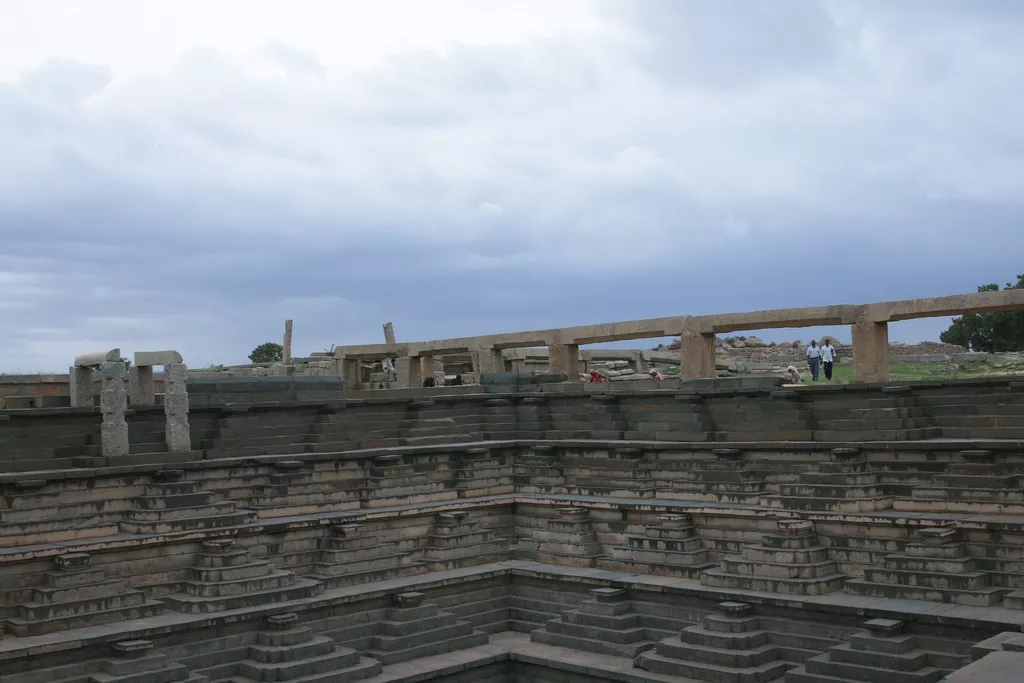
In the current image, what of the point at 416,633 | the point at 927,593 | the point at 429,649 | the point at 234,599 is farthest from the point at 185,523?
the point at 927,593

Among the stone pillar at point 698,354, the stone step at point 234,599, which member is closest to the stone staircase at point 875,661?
the stone step at point 234,599

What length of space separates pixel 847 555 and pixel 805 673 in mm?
2242

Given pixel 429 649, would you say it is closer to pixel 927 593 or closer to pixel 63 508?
pixel 63 508

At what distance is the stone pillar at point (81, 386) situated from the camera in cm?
1616

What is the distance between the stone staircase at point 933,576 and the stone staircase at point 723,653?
4.51ft

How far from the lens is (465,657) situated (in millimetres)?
14875

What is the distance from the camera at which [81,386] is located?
16.2 m

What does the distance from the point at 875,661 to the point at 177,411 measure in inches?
397

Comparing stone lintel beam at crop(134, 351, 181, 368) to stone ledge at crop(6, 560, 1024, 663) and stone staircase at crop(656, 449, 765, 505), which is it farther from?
stone staircase at crop(656, 449, 765, 505)

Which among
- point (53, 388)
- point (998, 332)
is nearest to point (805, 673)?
point (53, 388)

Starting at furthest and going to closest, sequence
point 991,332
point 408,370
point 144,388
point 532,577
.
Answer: point 991,332 → point 408,370 → point 532,577 → point 144,388

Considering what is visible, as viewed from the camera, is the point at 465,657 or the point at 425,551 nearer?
the point at 465,657

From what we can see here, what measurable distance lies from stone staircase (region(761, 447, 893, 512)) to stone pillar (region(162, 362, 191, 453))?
28.6 feet

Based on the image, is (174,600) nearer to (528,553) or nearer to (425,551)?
(425,551)
